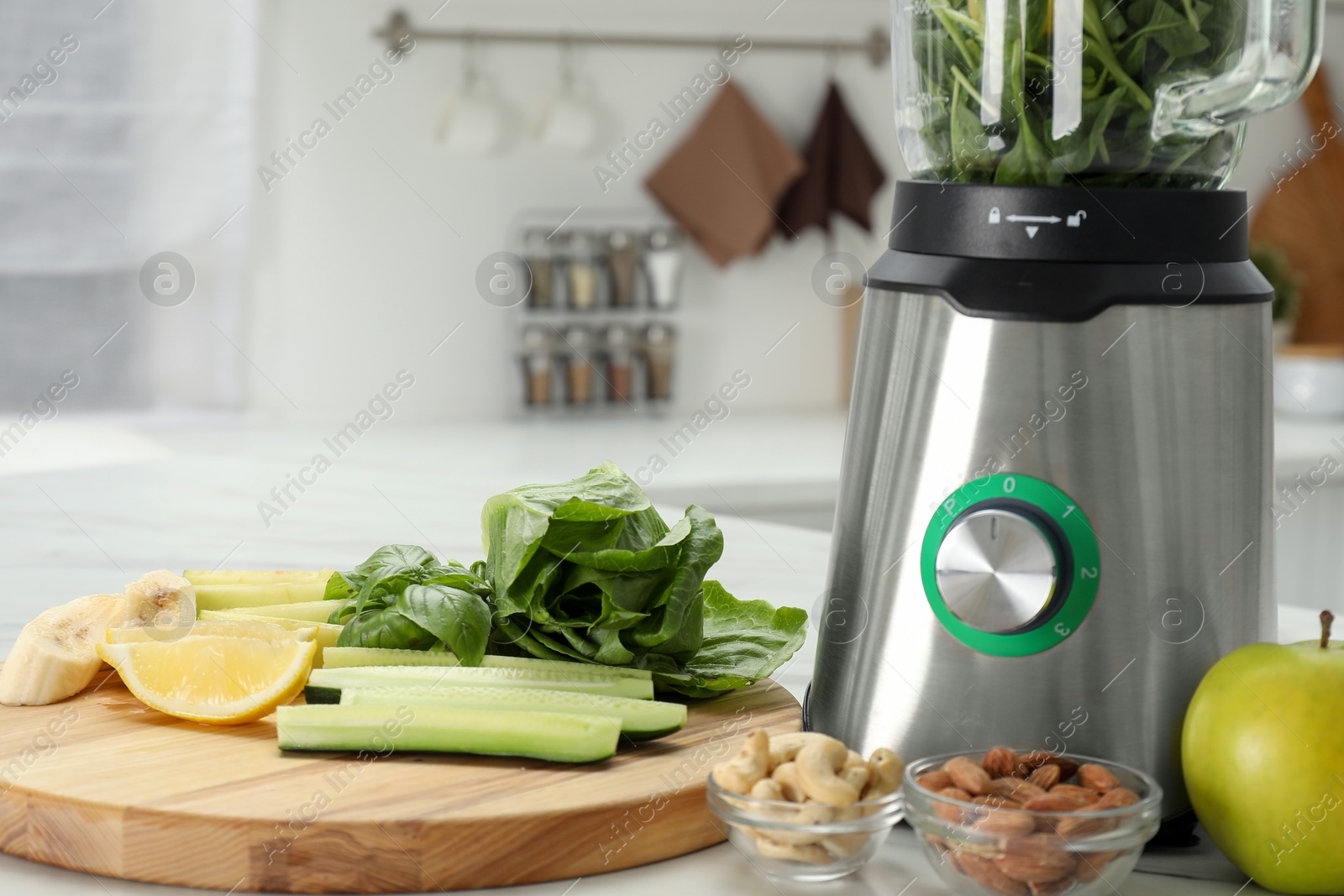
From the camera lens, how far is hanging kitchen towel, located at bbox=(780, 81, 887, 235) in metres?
3.05

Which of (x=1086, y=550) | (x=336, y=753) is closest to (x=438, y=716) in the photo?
(x=336, y=753)

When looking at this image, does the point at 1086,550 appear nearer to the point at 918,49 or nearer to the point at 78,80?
the point at 918,49

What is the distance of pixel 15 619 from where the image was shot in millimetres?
1140

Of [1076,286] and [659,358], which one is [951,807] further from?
[659,358]

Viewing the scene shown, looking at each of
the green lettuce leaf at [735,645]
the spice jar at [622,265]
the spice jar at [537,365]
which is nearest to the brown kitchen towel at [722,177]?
the spice jar at [622,265]

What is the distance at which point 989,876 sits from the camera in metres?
0.57

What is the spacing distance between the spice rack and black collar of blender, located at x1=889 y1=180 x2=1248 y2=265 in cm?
219

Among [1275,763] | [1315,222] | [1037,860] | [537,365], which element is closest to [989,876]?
[1037,860]

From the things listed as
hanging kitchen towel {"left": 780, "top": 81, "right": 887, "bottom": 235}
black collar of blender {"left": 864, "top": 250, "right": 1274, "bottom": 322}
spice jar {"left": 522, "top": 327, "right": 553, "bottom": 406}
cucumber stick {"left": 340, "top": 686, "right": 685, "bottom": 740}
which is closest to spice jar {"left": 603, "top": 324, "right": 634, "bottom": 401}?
spice jar {"left": 522, "top": 327, "right": 553, "bottom": 406}

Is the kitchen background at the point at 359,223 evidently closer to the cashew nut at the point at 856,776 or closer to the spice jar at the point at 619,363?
the spice jar at the point at 619,363

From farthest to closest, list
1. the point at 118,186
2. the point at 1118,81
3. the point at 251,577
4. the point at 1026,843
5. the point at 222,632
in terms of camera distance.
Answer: the point at 118,186 < the point at 251,577 < the point at 222,632 < the point at 1118,81 < the point at 1026,843

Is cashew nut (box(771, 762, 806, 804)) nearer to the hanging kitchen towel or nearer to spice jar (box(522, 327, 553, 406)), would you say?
spice jar (box(522, 327, 553, 406))

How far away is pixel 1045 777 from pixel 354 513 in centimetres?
119

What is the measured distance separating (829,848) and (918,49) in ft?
1.39
